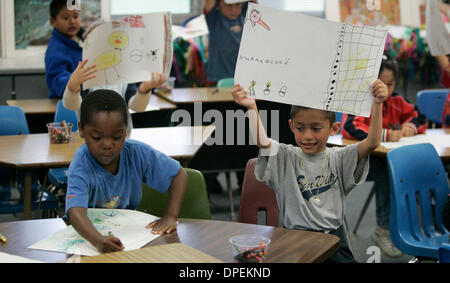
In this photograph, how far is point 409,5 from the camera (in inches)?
274

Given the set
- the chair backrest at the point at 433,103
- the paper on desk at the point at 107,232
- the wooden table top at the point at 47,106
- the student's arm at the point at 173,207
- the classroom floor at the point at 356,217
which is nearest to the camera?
the paper on desk at the point at 107,232

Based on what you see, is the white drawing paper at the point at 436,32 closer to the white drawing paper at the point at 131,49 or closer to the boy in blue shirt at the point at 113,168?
the white drawing paper at the point at 131,49

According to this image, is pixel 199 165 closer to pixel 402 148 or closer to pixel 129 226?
pixel 402 148

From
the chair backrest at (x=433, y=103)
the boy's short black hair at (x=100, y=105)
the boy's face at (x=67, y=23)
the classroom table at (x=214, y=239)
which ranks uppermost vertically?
the boy's face at (x=67, y=23)

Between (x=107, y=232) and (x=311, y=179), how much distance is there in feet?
2.37

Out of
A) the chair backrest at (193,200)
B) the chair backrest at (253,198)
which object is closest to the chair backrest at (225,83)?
the chair backrest at (253,198)

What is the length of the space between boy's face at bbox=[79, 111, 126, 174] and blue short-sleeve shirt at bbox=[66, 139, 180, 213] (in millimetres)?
47

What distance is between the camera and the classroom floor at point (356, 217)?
3.47 metres

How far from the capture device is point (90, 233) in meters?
1.62

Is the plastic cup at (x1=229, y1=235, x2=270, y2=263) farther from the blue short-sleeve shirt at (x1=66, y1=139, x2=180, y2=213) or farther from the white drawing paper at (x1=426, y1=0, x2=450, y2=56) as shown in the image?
the white drawing paper at (x1=426, y1=0, x2=450, y2=56)

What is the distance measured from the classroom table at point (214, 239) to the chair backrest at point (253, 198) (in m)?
0.49

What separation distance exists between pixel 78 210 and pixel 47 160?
3.77 ft

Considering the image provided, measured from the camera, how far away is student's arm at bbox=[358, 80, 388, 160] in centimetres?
191
